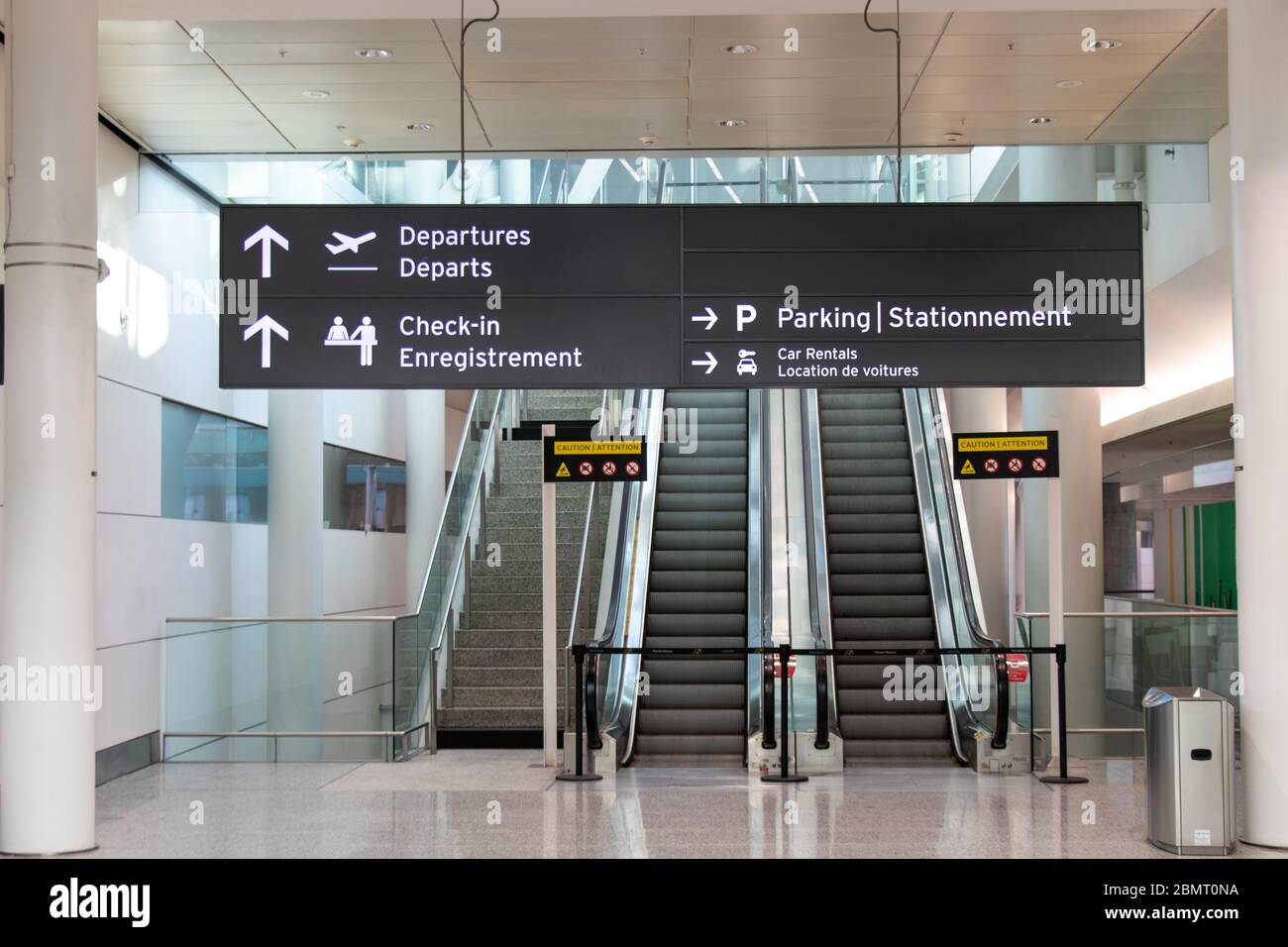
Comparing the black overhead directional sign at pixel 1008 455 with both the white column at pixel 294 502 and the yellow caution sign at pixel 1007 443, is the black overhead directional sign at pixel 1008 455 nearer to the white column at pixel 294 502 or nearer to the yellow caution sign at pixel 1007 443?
the yellow caution sign at pixel 1007 443

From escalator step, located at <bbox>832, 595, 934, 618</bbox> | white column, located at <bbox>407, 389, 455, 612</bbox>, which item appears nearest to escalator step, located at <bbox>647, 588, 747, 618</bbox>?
escalator step, located at <bbox>832, 595, 934, 618</bbox>

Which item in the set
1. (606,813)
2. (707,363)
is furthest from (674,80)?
(606,813)

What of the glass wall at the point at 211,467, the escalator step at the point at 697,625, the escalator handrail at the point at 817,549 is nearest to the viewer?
the escalator handrail at the point at 817,549

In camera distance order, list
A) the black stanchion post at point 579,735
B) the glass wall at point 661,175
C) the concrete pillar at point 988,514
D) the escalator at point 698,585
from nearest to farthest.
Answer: the black stanchion post at point 579,735 < the escalator at point 698,585 < the glass wall at point 661,175 < the concrete pillar at point 988,514

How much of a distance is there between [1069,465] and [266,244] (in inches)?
400

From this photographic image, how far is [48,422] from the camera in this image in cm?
686

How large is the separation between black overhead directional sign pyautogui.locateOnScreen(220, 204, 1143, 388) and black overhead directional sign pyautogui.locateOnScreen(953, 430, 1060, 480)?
3307 mm

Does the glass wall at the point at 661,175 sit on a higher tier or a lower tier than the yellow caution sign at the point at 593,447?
higher

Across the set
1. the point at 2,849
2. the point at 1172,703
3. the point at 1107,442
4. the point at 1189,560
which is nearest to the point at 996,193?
the point at 1107,442

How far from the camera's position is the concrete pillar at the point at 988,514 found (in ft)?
57.1

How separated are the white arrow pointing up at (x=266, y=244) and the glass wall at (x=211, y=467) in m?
4.55

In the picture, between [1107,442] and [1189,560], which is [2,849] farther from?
[1189,560]

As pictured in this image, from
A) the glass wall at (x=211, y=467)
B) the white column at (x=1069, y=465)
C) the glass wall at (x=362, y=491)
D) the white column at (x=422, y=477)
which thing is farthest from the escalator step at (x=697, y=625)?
the white column at (x=422, y=477)
